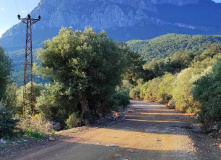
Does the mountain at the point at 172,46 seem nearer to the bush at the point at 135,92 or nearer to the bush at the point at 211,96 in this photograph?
the bush at the point at 135,92

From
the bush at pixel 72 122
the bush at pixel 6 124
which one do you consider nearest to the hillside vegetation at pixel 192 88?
the bush at pixel 72 122

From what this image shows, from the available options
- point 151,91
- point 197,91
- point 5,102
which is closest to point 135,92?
point 151,91

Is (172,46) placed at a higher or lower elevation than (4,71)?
higher

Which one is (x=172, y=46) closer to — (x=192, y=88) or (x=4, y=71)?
(x=192, y=88)

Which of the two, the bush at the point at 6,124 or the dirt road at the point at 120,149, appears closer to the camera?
the dirt road at the point at 120,149

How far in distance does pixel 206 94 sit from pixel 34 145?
11.3 metres

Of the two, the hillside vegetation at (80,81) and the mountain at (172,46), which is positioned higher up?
the mountain at (172,46)

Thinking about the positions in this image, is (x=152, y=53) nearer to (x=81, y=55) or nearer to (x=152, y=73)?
(x=152, y=73)

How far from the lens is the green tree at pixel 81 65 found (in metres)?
16.8

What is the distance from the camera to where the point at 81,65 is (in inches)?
663

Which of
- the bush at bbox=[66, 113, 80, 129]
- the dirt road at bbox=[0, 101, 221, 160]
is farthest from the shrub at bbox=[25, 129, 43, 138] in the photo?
the bush at bbox=[66, 113, 80, 129]

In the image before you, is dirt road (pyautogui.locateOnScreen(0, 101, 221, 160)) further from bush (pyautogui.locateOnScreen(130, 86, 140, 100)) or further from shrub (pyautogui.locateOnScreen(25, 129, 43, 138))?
bush (pyautogui.locateOnScreen(130, 86, 140, 100))

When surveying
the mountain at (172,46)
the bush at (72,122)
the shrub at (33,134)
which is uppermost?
the mountain at (172,46)

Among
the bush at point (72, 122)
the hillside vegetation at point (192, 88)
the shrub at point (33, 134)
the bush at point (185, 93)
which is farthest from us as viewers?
the bush at point (185, 93)
